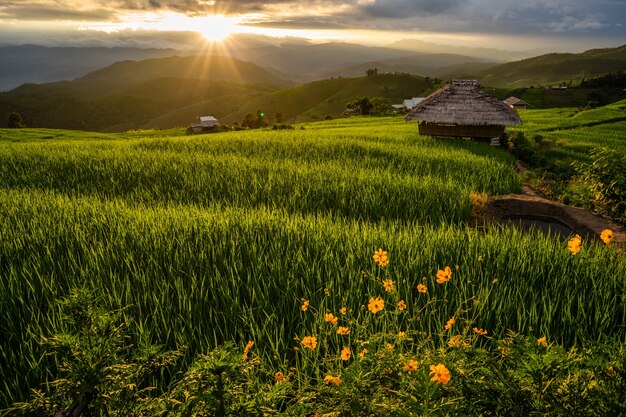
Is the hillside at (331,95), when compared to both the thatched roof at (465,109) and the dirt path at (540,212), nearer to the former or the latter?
the thatched roof at (465,109)

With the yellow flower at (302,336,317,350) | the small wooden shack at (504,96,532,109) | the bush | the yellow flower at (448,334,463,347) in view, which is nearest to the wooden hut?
the bush

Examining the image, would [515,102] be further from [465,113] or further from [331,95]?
[331,95]

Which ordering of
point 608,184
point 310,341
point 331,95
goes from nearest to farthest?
point 310,341, point 608,184, point 331,95

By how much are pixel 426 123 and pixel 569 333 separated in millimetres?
20205

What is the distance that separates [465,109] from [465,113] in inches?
10.8

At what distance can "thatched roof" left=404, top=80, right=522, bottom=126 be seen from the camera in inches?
737

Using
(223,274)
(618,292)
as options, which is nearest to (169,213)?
(223,274)

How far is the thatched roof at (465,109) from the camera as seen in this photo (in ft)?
61.4

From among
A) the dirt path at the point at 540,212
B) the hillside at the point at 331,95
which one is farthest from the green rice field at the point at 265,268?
the hillside at the point at 331,95

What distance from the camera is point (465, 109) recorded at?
1947 centimetres

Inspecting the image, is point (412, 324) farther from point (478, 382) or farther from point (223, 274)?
point (223, 274)

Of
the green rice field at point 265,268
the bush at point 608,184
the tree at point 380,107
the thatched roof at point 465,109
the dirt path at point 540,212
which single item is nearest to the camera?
the green rice field at point 265,268

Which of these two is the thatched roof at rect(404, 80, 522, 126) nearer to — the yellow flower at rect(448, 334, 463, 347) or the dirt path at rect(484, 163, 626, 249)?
the dirt path at rect(484, 163, 626, 249)

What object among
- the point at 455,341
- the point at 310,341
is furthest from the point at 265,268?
the point at 455,341
